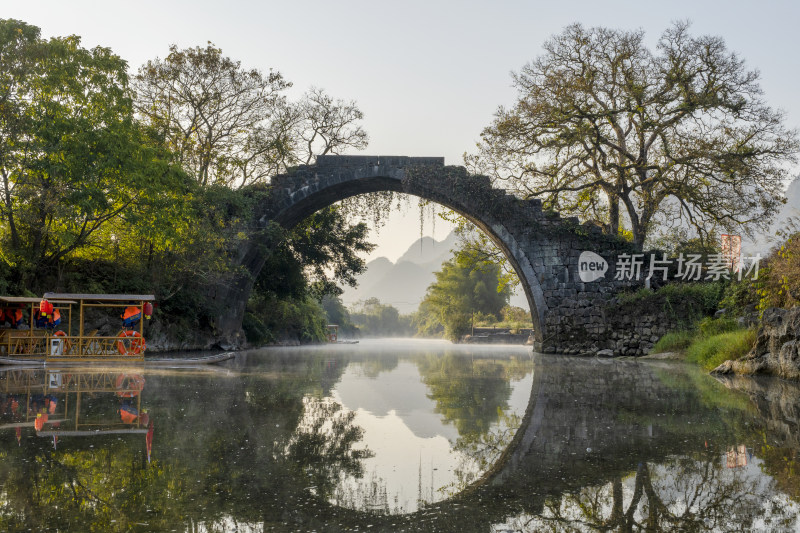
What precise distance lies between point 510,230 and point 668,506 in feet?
56.1

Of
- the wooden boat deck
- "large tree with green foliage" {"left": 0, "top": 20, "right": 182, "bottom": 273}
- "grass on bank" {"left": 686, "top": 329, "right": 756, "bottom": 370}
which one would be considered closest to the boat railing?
the wooden boat deck

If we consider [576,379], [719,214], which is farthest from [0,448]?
[719,214]

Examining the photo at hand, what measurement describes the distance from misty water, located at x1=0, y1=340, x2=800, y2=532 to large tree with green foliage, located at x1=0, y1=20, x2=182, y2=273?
8.45m

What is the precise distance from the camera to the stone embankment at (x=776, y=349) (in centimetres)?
985

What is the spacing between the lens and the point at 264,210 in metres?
22.0

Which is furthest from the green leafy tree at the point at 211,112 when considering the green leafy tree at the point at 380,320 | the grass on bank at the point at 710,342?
the green leafy tree at the point at 380,320

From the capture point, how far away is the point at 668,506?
3.33 meters

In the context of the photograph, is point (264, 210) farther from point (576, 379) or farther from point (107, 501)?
point (107, 501)

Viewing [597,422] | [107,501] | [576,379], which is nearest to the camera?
[107,501]

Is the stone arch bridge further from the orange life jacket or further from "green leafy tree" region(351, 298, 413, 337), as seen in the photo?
"green leafy tree" region(351, 298, 413, 337)

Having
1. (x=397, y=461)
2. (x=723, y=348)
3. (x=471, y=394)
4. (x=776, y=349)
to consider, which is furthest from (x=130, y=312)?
(x=776, y=349)

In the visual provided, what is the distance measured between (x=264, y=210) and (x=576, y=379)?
1413 centimetres

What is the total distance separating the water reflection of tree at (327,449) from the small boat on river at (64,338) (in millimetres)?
8363

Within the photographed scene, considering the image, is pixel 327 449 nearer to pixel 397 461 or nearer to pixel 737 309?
pixel 397 461
